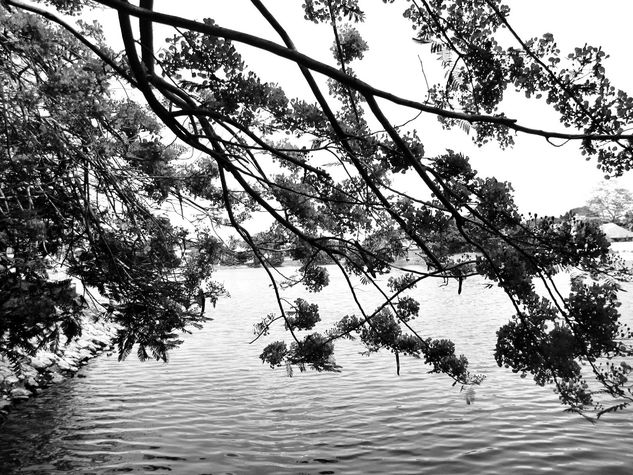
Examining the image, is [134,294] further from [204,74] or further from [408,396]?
[408,396]

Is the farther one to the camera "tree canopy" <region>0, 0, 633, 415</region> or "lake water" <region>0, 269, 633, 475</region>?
"lake water" <region>0, 269, 633, 475</region>

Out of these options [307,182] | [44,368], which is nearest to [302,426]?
[307,182]

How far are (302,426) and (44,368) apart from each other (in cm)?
874

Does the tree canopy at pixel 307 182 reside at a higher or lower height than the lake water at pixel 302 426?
higher

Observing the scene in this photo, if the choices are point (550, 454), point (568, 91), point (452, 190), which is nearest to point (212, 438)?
point (550, 454)

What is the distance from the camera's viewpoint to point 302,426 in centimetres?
1036

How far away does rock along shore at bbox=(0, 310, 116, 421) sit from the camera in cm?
1218

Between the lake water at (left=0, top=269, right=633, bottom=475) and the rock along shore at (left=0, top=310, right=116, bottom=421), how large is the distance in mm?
435

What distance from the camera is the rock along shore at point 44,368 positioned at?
12.2 meters

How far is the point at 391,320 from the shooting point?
6.90 m

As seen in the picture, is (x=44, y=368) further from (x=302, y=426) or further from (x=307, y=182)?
(x=307, y=182)

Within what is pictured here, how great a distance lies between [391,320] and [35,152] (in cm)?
506

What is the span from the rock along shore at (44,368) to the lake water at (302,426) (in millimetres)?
435

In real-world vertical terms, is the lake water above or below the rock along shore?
below
